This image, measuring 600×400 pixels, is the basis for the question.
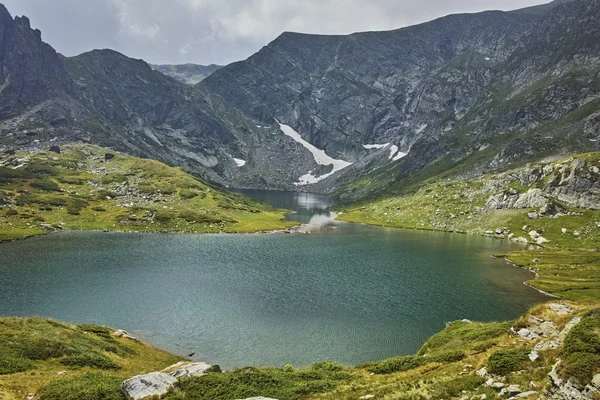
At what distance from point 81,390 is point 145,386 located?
449 cm

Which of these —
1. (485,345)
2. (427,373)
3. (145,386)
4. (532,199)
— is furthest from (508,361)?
(532,199)

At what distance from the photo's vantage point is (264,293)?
243ft

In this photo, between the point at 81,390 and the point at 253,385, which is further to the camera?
the point at 253,385

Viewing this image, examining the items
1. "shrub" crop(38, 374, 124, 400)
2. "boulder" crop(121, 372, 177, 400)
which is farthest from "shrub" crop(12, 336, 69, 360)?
"boulder" crop(121, 372, 177, 400)

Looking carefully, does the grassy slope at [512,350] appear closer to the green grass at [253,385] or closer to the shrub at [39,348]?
the green grass at [253,385]

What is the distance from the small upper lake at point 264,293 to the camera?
52.9 metres

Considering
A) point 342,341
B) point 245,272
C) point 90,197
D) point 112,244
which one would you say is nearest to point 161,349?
point 342,341

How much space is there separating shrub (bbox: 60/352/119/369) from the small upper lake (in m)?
13.4

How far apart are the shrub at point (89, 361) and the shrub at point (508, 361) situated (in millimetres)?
34388

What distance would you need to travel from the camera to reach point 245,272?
9169cm

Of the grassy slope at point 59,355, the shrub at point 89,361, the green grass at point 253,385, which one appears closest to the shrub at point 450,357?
the green grass at point 253,385

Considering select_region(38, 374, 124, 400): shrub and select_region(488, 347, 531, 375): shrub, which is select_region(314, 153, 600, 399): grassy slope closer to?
select_region(488, 347, 531, 375): shrub

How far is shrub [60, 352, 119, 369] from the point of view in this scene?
34281 millimetres

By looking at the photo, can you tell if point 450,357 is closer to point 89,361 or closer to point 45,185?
point 89,361
